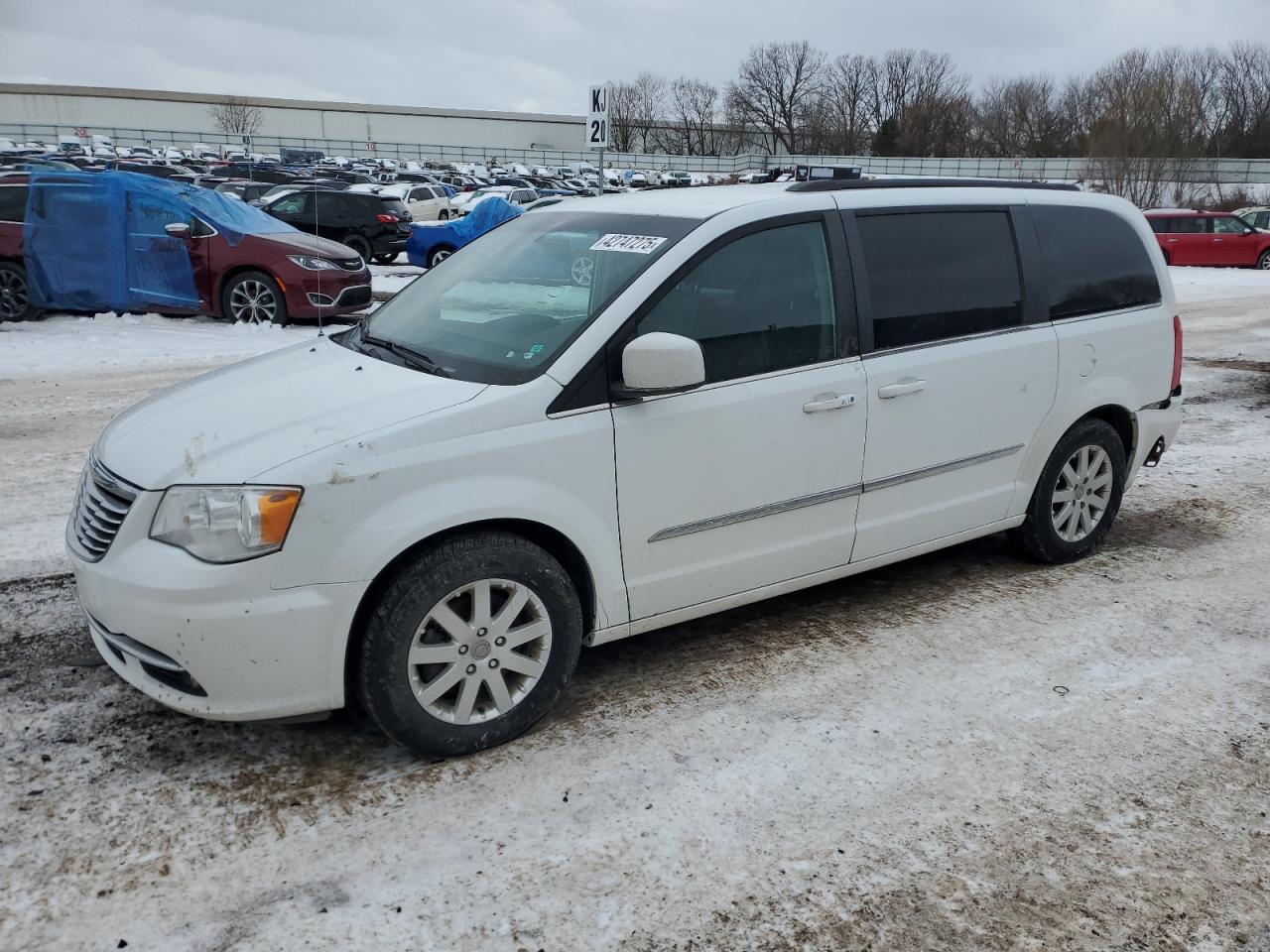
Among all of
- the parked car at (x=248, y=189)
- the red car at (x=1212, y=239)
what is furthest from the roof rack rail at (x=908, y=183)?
the parked car at (x=248, y=189)

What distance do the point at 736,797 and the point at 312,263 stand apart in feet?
34.4

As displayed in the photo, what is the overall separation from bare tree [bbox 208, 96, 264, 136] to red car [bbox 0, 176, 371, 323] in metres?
89.1

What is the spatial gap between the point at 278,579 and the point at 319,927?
92cm

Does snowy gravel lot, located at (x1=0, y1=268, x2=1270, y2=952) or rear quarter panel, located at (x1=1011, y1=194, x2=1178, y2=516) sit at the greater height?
rear quarter panel, located at (x1=1011, y1=194, x2=1178, y2=516)

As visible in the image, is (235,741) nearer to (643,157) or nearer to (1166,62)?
(1166,62)

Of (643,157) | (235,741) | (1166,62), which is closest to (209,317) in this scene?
(235,741)

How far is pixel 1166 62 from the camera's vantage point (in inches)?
2425

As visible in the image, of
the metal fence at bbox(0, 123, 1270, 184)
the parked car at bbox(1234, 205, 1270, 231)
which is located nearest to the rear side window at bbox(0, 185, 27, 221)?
the parked car at bbox(1234, 205, 1270, 231)

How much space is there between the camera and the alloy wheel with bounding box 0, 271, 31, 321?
38.9 feet

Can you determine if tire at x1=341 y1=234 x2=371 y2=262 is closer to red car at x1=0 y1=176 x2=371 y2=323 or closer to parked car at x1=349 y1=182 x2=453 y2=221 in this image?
red car at x1=0 y1=176 x2=371 y2=323

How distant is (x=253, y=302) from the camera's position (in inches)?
481

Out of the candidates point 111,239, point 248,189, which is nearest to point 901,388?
point 111,239

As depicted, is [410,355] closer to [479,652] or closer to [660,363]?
[660,363]

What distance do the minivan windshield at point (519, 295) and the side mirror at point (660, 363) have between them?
0.25 metres
